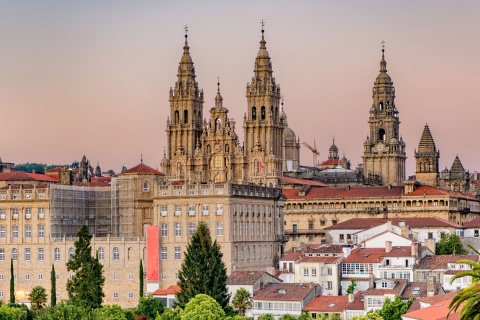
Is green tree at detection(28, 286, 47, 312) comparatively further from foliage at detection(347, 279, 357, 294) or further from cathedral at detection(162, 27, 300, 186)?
cathedral at detection(162, 27, 300, 186)

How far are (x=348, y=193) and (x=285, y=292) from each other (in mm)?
52742

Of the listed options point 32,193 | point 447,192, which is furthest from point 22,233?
point 447,192

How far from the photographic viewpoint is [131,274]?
393 ft

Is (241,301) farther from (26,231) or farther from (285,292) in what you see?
(26,231)

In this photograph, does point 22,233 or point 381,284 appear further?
point 22,233

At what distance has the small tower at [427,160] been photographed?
587 feet

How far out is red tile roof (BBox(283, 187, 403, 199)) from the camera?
156 meters

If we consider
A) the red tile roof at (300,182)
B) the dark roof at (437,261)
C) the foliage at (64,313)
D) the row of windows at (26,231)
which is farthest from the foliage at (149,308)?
the red tile roof at (300,182)

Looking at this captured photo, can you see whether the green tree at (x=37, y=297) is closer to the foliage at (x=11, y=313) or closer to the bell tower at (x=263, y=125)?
the foliage at (x=11, y=313)

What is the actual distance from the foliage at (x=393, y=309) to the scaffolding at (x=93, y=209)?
3612 centimetres

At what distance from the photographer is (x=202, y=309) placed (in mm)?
98562

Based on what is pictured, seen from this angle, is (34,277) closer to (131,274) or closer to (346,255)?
(131,274)

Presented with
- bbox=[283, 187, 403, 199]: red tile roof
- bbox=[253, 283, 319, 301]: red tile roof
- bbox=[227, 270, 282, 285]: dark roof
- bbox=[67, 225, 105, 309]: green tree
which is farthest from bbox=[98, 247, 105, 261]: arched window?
bbox=[283, 187, 403, 199]: red tile roof

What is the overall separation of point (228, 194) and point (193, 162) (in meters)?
41.9
